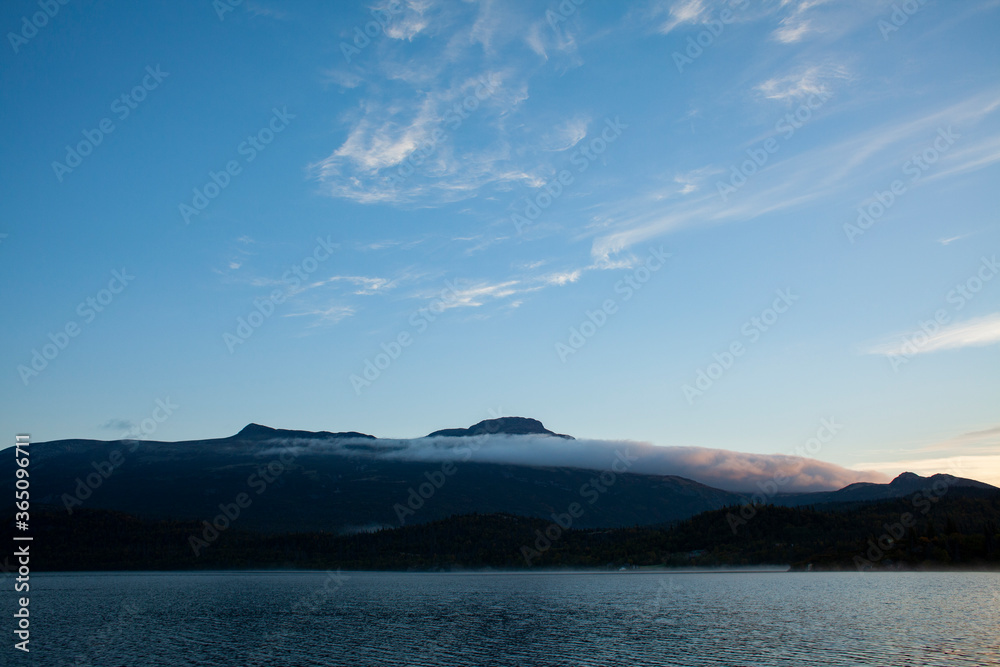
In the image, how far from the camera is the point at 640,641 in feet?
288

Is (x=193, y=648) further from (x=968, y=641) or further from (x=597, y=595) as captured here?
(x=597, y=595)

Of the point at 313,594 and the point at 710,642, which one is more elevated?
the point at 710,642

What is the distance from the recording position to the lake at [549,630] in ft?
252

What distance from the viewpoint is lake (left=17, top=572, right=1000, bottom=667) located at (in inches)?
3029

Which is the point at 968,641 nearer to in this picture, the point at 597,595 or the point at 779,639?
the point at 779,639

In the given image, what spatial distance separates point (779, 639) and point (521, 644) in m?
31.7

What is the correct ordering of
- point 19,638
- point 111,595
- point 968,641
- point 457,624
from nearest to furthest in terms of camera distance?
1. point 968,641
2. point 19,638
3. point 457,624
4. point 111,595

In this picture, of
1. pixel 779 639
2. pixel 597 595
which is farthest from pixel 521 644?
pixel 597 595

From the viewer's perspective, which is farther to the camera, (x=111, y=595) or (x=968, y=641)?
(x=111, y=595)

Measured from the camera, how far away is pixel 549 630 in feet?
338

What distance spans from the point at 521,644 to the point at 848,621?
48.5 metres

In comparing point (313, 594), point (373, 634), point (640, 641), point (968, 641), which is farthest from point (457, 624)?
point (313, 594)

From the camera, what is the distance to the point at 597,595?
17312 centimetres

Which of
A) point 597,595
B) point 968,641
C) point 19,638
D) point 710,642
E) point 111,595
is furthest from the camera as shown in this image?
point 111,595
